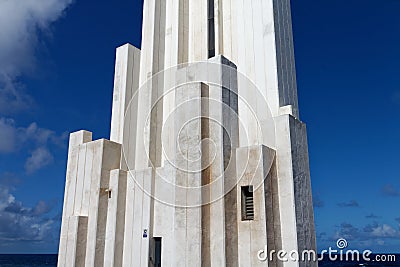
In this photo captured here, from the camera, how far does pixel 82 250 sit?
9.93 metres

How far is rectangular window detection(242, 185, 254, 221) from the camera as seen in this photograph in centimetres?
799

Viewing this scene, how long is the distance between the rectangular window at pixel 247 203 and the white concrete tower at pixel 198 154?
22 mm

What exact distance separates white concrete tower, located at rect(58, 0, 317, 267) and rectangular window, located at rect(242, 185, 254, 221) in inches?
0.8

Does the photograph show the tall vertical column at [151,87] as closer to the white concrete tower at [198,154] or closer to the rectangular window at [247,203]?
the white concrete tower at [198,154]

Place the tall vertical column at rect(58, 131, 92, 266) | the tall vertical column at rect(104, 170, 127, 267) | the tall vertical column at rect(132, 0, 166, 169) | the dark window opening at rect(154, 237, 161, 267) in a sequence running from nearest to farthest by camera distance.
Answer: the dark window opening at rect(154, 237, 161, 267) → the tall vertical column at rect(104, 170, 127, 267) → the tall vertical column at rect(58, 131, 92, 266) → the tall vertical column at rect(132, 0, 166, 169)

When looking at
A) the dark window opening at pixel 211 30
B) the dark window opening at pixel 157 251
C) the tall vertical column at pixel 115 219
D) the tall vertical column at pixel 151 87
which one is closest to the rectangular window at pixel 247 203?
the dark window opening at pixel 157 251

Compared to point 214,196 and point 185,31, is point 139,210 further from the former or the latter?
point 185,31

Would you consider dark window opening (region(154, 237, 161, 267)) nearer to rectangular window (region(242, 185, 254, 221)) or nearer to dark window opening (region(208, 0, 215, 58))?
rectangular window (region(242, 185, 254, 221))

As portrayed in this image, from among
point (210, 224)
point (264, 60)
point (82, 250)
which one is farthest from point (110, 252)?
point (264, 60)

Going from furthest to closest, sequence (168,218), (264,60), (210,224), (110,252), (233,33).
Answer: (233,33), (264,60), (110,252), (168,218), (210,224)

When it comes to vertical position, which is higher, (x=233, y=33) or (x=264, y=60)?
(x=233, y=33)

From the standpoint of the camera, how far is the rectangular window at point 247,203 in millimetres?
7988

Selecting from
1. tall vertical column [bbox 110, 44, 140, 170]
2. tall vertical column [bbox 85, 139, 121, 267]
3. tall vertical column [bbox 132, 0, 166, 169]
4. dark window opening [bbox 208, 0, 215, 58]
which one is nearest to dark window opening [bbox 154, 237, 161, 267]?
tall vertical column [bbox 85, 139, 121, 267]

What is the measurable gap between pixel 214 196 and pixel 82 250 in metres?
4.29
